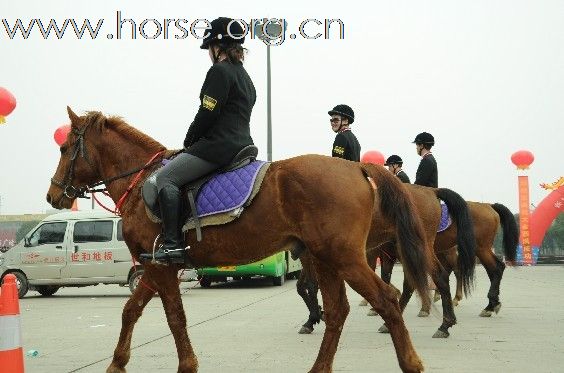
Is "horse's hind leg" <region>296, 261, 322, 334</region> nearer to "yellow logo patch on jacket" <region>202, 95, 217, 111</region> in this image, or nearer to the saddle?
the saddle

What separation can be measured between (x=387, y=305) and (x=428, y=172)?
6854 mm

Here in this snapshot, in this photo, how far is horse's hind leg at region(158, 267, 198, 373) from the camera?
642 cm

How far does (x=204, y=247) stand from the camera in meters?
6.31

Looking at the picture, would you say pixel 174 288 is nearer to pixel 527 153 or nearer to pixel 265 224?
pixel 265 224

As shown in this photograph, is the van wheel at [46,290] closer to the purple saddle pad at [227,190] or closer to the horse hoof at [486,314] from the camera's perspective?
the horse hoof at [486,314]

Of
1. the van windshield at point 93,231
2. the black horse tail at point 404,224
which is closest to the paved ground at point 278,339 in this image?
the black horse tail at point 404,224

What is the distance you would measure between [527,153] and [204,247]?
33.6 metres

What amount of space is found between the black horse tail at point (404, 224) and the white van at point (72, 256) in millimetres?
13313

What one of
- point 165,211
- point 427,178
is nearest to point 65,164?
point 165,211

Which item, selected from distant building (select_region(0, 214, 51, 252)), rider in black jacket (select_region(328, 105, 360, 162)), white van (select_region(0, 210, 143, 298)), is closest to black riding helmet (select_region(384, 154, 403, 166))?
rider in black jacket (select_region(328, 105, 360, 162))

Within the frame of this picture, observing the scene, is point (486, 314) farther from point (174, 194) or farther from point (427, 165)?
point (174, 194)

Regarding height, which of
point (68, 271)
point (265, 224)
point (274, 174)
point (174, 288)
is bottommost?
point (68, 271)

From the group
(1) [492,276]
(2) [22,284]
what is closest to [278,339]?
(1) [492,276]

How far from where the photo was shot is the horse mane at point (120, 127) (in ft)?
23.5
